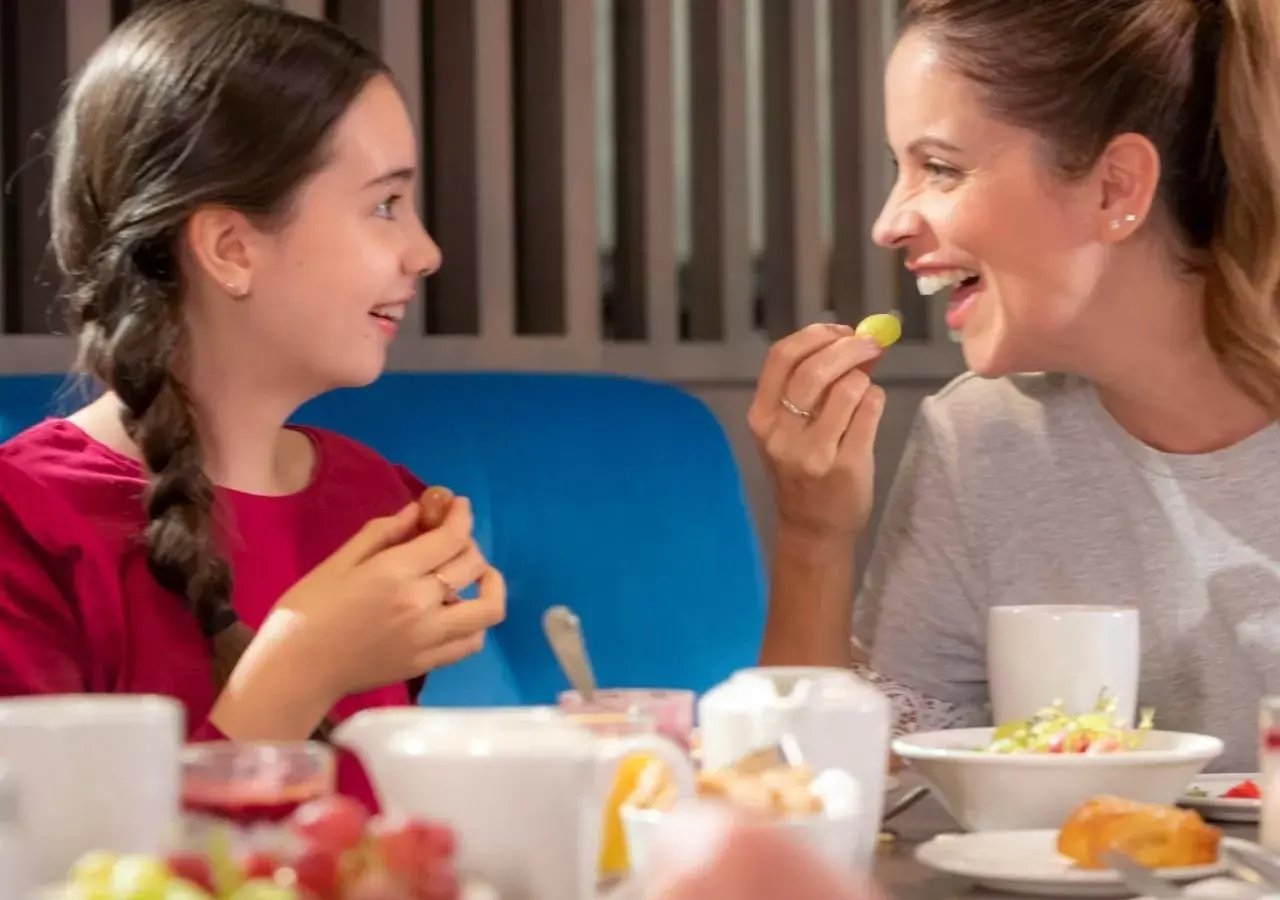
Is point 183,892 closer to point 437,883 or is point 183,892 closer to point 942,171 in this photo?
point 437,883

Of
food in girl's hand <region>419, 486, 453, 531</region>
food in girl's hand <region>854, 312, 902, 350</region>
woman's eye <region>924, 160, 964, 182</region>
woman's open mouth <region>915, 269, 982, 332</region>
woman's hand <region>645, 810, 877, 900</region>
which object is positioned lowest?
food in girl's hand <region>419, 486, 453, 531</region>

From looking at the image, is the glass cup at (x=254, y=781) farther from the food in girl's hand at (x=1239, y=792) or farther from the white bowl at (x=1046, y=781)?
the food in girl's hand at (x=1239, y=792)

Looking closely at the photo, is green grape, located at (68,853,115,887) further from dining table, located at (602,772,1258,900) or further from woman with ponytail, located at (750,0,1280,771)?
woman with ponytail, located at (750,0,1280,771)

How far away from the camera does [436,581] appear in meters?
1.30

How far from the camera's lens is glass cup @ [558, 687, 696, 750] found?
0.93 m

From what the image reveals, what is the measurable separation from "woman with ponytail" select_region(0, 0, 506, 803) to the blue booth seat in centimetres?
24

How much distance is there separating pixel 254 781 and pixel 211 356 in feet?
2.93

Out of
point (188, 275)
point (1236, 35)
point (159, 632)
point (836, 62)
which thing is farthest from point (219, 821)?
point (836, 62)

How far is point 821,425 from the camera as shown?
1.60 metres

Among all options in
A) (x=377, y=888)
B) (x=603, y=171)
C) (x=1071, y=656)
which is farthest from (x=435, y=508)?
(x=603, y=171)

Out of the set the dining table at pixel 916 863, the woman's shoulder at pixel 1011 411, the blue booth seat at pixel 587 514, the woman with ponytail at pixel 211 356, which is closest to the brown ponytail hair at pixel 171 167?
the woman with ponytail at pixel 211 356

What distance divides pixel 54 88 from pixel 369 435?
58cm

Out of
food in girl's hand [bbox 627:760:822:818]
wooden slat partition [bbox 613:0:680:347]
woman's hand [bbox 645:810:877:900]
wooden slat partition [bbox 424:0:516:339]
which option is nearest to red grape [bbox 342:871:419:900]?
woman's hand [bbox 645:810:877:900]

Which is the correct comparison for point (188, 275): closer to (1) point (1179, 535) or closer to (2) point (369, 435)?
(2) point (369, 435)
